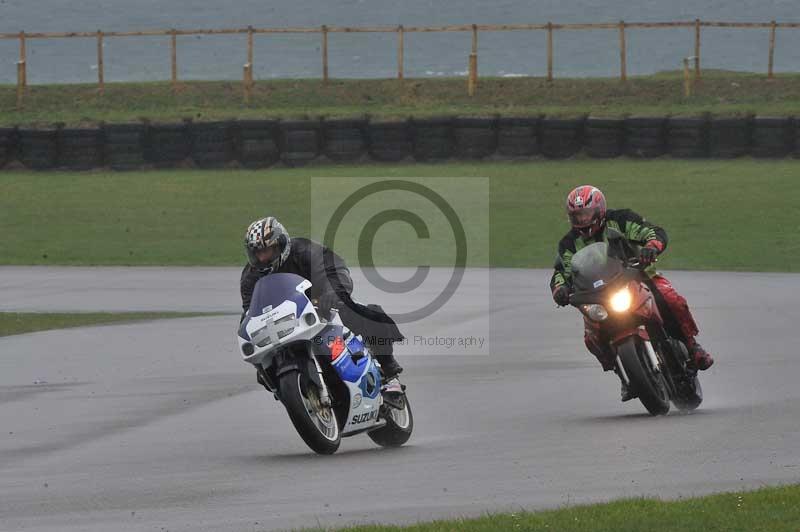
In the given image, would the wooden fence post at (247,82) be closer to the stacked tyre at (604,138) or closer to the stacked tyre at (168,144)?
A: the stacked tyre at (168,144)

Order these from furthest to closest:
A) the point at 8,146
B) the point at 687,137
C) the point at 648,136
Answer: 1. the point at 8,146
2. the point at 648,136
3. the point at 687,137

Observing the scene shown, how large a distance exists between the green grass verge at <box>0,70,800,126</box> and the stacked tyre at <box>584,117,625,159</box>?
2.59 meters

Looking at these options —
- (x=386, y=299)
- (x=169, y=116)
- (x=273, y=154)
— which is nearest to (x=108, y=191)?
(x=273, y=154)

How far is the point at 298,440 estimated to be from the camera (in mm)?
9805

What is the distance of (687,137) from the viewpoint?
3123 cm

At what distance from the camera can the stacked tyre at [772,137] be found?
99.9 ft

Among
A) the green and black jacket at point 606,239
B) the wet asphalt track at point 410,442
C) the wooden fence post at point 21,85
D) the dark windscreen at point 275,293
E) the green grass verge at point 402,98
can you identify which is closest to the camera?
the wet asphalt track at point 410,442

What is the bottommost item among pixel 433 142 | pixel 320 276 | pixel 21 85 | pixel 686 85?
pixel 320 276

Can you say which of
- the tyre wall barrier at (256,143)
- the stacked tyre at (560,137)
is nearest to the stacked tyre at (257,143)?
the tyre wall barrier at (256,143)

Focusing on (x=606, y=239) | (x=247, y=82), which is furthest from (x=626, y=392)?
(x=247, y=82)

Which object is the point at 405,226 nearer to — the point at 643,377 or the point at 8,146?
the point at 8,146

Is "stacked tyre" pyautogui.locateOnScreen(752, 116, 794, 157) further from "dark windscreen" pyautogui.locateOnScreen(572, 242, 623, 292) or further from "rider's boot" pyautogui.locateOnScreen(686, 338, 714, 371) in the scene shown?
"dark windscreen" pyautogui.locateOnScreen(572, 242, 623, 292)

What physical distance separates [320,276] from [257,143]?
2375 cm

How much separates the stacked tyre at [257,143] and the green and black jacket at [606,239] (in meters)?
22.5
